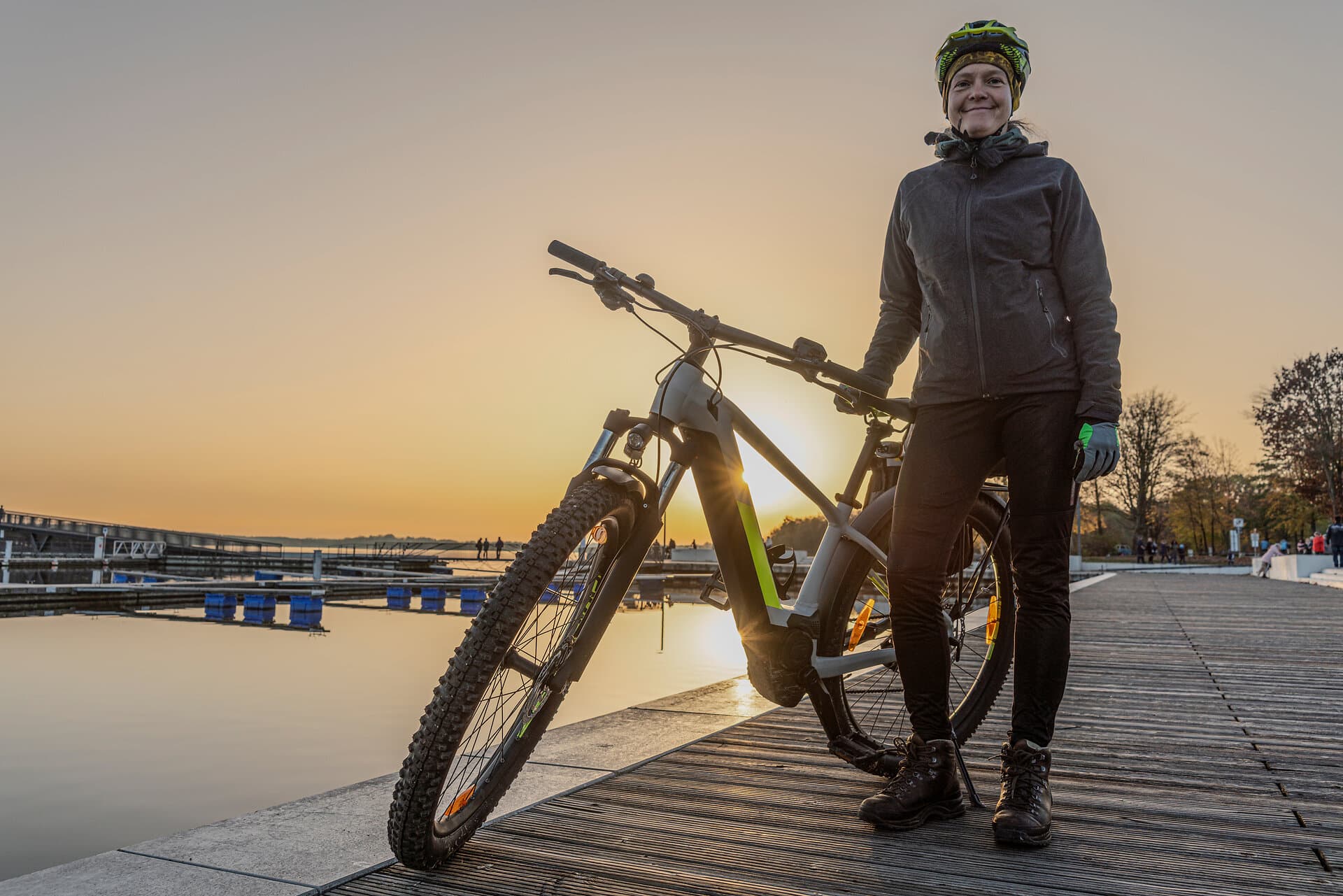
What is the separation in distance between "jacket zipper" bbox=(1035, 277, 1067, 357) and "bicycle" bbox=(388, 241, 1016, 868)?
0.42 meters

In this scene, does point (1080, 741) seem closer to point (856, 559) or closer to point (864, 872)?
point (856, 559)

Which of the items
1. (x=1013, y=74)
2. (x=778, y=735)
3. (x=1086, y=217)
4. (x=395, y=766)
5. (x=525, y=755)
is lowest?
(x=395, y=766)

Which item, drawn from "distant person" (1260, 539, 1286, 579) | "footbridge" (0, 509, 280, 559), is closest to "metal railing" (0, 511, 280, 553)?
"footbridge" (0, 509, 280, 559)

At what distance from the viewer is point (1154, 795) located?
2455 mm

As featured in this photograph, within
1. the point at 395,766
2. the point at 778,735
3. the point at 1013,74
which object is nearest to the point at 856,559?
the point at 778,735

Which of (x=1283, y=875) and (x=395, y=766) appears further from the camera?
(x=395, y=766)

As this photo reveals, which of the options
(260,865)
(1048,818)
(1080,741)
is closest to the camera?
(260,865)

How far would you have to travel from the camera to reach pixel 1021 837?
1997 mm

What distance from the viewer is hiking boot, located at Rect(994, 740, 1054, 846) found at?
201 cm

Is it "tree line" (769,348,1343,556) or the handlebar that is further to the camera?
"tree line" (769,348,1343,556)

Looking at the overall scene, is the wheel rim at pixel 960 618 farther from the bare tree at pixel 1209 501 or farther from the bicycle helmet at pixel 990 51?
the bare tree at pixel 1209 501

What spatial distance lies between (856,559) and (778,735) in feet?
2.94

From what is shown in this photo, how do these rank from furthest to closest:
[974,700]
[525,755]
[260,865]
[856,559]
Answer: [974,700], [856,559], [525,755], [260,865]

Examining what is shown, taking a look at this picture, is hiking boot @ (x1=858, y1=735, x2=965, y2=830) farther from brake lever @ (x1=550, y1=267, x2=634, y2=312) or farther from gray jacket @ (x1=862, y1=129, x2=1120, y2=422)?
brake lever @ (x1=550, y1=267, x2=634, y2=312)
